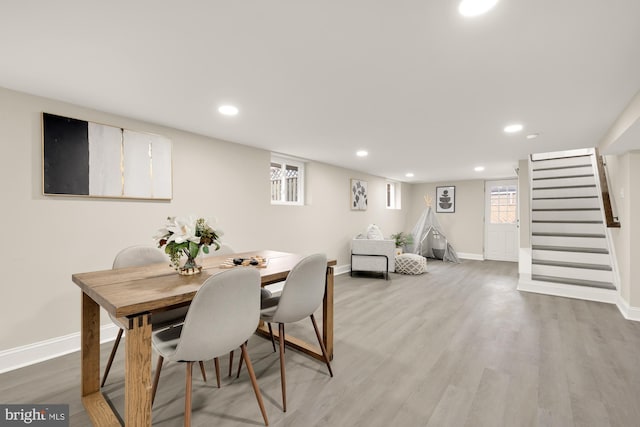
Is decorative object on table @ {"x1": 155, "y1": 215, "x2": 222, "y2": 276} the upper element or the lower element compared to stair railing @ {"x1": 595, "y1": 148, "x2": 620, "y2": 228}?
lower

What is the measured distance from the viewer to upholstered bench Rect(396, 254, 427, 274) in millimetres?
5594

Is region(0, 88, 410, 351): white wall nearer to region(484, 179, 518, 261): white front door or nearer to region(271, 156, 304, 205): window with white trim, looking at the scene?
region(271, 156, 304, 205): window with white trim

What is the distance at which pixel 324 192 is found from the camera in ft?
17.5

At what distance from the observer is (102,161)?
2650 millimetres

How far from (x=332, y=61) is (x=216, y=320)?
5.31 feet

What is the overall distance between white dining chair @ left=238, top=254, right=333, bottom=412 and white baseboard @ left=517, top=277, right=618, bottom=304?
3.98 metres

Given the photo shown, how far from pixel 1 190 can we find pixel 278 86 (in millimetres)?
2217

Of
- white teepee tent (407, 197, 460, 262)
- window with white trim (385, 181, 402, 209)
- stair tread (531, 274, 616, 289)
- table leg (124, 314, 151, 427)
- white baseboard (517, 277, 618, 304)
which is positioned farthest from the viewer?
window with white trim (385, 181, 402, 209)

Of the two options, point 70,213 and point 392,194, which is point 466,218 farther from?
point 70,213

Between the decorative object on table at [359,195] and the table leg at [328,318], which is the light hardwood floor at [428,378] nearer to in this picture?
the table leg at [328,318]

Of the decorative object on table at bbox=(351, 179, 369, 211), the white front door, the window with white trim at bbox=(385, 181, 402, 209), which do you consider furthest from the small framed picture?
the decorative object on table at bbox=(351, 179, 369, 211)

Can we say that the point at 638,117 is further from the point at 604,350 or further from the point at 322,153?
the point at 322,153

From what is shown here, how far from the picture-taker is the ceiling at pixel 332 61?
138 cm

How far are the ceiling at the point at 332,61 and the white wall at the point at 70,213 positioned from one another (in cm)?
32
